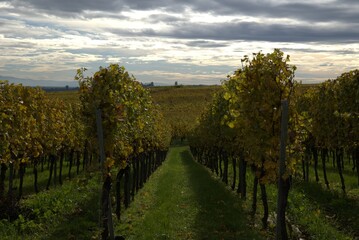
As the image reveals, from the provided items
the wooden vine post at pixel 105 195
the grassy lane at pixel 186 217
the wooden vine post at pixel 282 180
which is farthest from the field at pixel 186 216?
the wooden vine post at pixel 282 180

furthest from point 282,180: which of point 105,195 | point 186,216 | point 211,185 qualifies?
point 211,185

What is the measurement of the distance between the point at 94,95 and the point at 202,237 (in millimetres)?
6207

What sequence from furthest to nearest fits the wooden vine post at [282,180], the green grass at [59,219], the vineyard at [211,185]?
the green grass at [59,219]
the vineyard at [211,185]
the wooden vine post at [282,180]

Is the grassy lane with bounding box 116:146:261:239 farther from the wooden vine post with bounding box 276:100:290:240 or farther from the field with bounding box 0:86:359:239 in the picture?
the wooden vine post with bounding box 276:100:290:240

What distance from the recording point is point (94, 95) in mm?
12328

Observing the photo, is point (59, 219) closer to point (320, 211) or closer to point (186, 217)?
point (186, 217)

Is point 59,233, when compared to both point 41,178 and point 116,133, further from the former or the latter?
point 41,178

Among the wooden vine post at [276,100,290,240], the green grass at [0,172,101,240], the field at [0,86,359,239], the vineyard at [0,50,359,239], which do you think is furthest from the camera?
the field at [0,86,359,239]

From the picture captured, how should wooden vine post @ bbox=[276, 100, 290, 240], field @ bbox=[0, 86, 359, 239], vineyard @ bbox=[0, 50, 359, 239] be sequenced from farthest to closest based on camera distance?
field @ bbox=[0, 86, 359, 239] < vineyard @ bbox=[0, 50, 359, 239] < wooden vine post @ bbox=[276, 100, 290, 240]

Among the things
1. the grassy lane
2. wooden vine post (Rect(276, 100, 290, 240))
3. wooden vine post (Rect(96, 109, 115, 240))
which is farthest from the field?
wooden vine post (Rect(276, 100, 290, 240))

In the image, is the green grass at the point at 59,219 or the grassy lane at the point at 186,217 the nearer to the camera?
the green grass at the point at 59,219

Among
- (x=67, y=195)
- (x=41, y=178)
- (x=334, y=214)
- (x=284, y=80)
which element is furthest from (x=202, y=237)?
(x=41, y=178)

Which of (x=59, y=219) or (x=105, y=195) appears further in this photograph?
(x=59, y=219)

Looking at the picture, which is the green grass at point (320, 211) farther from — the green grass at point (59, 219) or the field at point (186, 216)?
the green grass at point (59, 219)
